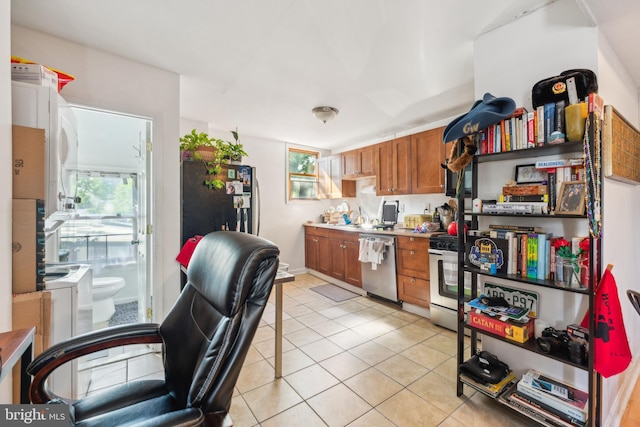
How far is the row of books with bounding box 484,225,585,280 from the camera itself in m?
1.53

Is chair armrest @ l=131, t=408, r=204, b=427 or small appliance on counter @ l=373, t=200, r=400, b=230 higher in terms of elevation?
small appliance on counter @ l=373, t=200, r=400, b=230

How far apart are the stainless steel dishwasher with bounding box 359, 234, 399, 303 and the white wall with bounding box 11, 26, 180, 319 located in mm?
2305

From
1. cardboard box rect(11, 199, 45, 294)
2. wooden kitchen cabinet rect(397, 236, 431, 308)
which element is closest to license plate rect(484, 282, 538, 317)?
wooden kitchen cabinet rect(397, 236, 431, 308)

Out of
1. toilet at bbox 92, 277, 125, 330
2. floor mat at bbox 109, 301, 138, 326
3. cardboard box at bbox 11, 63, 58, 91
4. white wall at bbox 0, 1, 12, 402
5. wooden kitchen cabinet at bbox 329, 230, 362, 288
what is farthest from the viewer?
wooden kitchen cabinet at bbox 329, 230, 362, 288

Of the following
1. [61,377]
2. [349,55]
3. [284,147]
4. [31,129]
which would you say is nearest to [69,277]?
[61,377]

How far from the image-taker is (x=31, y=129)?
4.63ft

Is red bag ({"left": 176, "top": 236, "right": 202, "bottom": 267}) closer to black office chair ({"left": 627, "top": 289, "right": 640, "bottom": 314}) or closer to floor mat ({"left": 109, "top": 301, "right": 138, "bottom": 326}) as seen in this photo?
floor mat ({"left": 109, "top": 301, "right": 138, "bottom": 326})

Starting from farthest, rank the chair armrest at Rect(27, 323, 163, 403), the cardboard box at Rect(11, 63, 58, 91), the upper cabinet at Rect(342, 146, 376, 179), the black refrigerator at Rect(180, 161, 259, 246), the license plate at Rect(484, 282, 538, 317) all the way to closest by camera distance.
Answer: the upper cabinet at Rect(342, 146, 376, 179)
the black refrigerator at Rect(180, 161, 259, 246)
the license plate at Rect(484, 282, 538, 317)
the cardboard box at Rect(11, 63, 58, 91)
the chair armrest at Rect(27, 323, 163, 403)

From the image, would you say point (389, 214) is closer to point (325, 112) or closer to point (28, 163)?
point (325, 112)

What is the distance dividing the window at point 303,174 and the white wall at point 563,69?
3557mm

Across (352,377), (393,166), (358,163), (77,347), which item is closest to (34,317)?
(77,347)

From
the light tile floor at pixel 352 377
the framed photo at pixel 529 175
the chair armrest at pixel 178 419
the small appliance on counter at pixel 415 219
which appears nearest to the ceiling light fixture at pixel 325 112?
the small appliance on counter at pixel 415 219

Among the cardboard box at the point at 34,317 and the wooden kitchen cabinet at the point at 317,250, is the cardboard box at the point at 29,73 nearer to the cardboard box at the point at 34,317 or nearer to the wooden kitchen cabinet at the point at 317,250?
the cardboard box at the point at 34,317

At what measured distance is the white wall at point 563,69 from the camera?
1.54m
